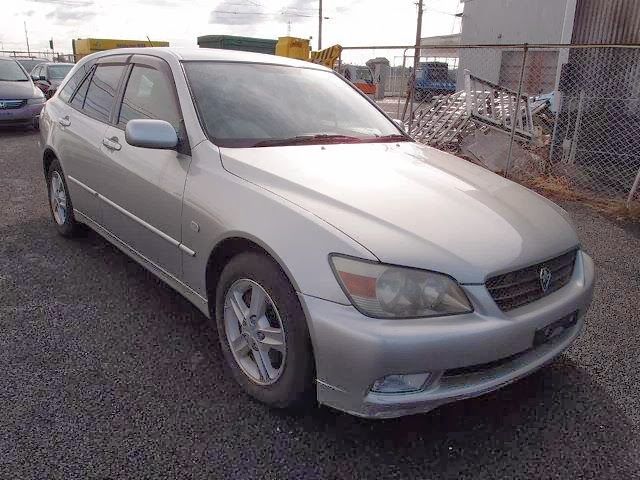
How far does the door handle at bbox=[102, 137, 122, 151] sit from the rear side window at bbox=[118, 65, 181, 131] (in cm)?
11

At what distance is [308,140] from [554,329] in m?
1.57

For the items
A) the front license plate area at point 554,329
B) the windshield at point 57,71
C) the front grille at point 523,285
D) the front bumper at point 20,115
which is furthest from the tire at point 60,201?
the windshield at point 57,71

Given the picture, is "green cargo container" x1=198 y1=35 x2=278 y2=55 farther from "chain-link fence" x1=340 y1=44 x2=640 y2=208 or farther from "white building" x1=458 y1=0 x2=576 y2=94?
"chain-link fence" x1=340 y1=44 x2=640 y2=208

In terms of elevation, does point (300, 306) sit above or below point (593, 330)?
above

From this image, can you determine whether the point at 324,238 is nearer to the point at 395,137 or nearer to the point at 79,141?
the point at 395,137

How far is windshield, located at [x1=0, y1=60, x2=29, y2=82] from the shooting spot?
11550 millimetres

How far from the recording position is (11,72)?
11.8m

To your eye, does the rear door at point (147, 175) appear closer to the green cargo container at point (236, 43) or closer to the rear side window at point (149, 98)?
the rear side window at point (149, 98)

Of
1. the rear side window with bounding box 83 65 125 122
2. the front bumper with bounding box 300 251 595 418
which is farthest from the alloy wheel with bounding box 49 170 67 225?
the front bumper with bounding box 300 251 595 418

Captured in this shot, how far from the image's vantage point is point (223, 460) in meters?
2.07

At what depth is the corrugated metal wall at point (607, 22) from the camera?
714cm

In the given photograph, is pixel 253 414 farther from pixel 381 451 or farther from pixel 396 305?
pixel 396 305

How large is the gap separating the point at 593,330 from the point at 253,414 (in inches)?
85.8

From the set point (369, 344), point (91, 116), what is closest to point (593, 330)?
point (369, 344)
